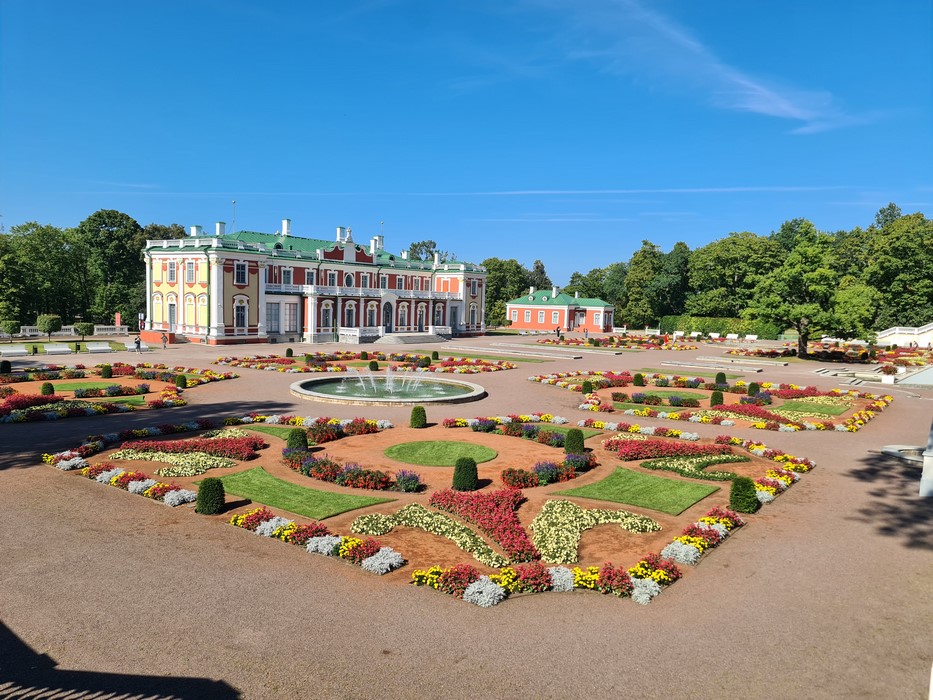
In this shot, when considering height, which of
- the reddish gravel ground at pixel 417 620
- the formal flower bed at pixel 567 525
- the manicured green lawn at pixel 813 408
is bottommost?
the reddish gravel ground at pixel 417 620

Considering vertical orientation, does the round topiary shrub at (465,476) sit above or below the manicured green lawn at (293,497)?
above

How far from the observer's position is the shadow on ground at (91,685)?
7227 millimetres

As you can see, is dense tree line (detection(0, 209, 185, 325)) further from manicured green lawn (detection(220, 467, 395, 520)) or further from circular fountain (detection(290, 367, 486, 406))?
manicured green lawn (detection(220, 467, 395, 520))

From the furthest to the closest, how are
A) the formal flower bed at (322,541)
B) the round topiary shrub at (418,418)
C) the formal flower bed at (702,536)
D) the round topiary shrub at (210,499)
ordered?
1. the round topiary shrub at (418,418)
2. the round topiary shrub at (210,499)
3. the formal flower bed at (702,536)
4. the formal flower bed at (322,541)

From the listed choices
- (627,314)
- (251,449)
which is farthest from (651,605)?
(627,314)

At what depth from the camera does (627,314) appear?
4003 inches

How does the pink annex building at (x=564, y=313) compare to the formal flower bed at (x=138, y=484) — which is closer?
the formal flower bed at (x=138, y=484)

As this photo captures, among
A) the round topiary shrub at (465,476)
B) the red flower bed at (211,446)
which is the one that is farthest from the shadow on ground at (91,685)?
the red flower bed at (211,446)

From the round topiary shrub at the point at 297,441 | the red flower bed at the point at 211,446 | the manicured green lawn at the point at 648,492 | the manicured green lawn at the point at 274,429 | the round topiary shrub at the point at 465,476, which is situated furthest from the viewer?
the manicured green lawn at the point at 274,429

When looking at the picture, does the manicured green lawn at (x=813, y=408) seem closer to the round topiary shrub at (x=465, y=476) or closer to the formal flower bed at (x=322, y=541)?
the round topiary shrub at (x=465, y=476)

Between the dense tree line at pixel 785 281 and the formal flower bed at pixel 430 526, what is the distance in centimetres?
4588

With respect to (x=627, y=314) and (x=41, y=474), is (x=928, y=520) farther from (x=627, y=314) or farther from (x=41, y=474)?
(x=627, y=314)

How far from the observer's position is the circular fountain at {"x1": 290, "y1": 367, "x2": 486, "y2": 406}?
28.1 meters

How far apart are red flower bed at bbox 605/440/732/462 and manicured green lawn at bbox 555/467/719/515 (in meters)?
1.84
